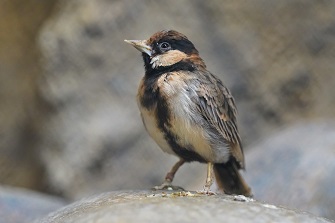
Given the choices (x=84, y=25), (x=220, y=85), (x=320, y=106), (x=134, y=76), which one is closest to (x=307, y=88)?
(x=320, y=106)

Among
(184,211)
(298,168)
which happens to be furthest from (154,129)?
(298,168)

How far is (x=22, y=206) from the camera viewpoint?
5629 millimetres

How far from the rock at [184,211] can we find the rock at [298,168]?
1.76m

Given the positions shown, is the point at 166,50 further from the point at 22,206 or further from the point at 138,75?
the point at 138,75

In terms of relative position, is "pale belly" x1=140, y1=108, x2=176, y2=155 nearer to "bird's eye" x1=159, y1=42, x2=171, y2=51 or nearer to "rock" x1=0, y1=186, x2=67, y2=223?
"bird's eye" x1=159, y1=42, x2=171, y2=51

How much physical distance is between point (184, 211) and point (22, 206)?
8.64 ft

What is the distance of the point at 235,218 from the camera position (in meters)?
3.29

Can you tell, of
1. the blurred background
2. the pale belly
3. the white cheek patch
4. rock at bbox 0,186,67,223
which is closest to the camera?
the pale belly

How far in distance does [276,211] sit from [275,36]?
13.2 ft

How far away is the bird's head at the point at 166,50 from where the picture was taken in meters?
4.52

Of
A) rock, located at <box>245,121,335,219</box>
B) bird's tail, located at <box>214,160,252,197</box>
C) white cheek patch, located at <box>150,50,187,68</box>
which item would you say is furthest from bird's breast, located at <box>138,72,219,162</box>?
rock, located at <box>245,121,335,219</box>

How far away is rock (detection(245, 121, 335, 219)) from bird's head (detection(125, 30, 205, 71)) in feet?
5.15

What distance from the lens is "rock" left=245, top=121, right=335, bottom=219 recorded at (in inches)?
216

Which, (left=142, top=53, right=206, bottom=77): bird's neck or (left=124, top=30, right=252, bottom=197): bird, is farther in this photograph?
(left=142, top=53, right=206, bottom=77): bird's neck
